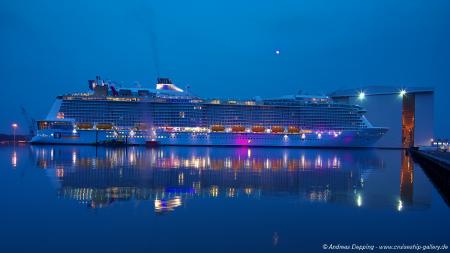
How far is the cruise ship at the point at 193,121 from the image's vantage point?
55.1m

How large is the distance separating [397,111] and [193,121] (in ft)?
111

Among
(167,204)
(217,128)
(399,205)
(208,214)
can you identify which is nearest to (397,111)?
(217,128)

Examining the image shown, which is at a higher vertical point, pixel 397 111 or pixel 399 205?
pixel 397 111

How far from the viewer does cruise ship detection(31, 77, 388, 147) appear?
5512 centimetres

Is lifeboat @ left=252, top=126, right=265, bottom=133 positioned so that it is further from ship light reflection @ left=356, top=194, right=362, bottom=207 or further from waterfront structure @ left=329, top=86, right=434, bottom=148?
ship light reflection @ left=356, top=194, right=362, bottom=207

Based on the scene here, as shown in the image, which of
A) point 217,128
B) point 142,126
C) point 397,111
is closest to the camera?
point 142,126

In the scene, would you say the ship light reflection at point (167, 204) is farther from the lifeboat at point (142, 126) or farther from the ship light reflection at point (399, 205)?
the lifeboat at point (142, 126)

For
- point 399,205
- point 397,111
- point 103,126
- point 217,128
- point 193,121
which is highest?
point 397,111

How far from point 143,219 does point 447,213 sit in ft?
25.9

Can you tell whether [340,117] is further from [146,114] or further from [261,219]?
[261,219]

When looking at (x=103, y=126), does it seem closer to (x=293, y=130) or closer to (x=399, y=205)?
(x=293, y=130)

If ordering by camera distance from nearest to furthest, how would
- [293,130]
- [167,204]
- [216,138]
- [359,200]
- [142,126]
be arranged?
[167,204] < [359,200] < [142,126] < [216,138] < [293,130]

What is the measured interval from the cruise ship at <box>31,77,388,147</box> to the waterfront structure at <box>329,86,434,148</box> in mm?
9102

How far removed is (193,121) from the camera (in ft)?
188
